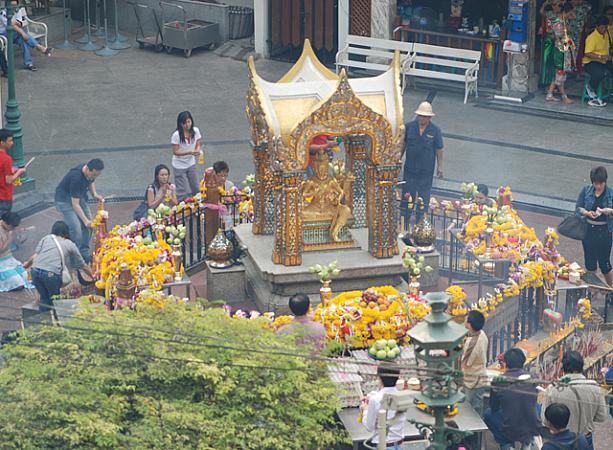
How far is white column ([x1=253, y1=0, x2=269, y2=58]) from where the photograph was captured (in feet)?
101

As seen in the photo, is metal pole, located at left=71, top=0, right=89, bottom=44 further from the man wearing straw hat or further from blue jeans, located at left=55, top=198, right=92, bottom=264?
the man wearing straw hat

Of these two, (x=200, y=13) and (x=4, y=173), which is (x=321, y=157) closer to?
(x=4, y=173)

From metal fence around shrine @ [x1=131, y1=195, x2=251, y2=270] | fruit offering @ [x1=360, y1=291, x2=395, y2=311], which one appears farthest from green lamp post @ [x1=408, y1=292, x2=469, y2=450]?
metal fence around shrine @ [x1=131, y1=195, x2=251, y2=270]

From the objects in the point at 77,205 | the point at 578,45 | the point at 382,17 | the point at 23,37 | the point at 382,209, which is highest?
the point at 382,17

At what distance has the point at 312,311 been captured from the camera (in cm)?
1608

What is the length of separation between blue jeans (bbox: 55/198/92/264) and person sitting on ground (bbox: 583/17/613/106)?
460 inches

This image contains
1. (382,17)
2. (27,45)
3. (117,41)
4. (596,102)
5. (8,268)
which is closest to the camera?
(8,268)

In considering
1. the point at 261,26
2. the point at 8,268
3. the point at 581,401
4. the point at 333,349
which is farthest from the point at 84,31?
the point at 581,401

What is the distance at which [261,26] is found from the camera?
30781 millimetres

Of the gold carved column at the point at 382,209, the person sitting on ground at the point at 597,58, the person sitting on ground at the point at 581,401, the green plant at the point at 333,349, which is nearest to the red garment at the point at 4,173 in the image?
the gold carved column at the point at 382,209

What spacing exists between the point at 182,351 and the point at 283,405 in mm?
1109

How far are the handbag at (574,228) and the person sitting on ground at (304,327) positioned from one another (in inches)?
183

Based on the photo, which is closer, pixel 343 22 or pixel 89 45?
pixel 343 22

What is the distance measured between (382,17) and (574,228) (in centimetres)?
1150
